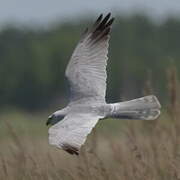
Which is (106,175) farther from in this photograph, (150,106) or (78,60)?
(78,60)

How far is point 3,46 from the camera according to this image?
2263 inches

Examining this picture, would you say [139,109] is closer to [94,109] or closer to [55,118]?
[94,109]

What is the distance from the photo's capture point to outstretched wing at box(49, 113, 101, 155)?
558 centimetres

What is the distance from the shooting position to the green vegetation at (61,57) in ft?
162

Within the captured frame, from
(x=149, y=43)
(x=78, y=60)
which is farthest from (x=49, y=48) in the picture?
(x=78, y=60)

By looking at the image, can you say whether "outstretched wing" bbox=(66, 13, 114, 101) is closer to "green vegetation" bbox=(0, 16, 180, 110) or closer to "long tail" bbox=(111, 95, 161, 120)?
"long tail" bbox=(111, 95, 161, 120)

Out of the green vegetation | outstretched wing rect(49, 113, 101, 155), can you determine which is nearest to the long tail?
outstretched wing rect(49, 113, 101, 155)

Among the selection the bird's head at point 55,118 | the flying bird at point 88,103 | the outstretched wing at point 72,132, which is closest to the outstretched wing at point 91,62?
the flying bird at point 88,103

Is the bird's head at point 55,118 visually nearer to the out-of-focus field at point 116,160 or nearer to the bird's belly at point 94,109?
the bird's belly at point 94,109

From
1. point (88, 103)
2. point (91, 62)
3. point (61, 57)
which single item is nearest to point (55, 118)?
point (88, 103)

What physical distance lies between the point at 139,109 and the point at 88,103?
37 cm

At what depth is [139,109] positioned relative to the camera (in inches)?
260

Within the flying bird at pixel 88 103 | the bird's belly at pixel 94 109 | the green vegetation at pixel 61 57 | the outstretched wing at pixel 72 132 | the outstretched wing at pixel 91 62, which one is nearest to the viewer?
the outstretched wing at pixel 72 132

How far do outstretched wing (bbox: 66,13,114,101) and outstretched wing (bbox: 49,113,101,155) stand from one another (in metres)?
0.74
